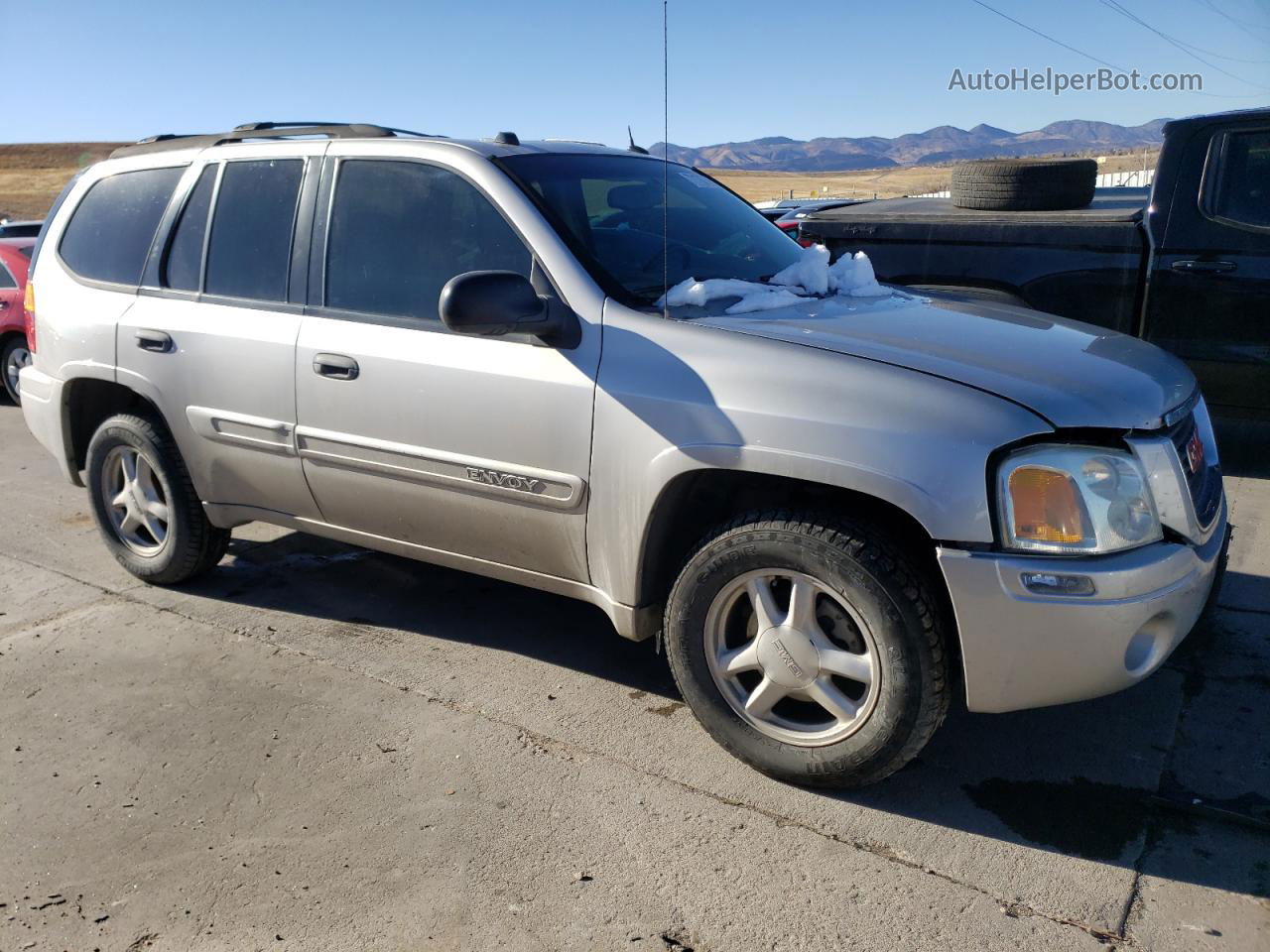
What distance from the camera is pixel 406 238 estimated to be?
3656 millimetres

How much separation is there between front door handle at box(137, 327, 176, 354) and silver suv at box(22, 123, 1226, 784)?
11mm

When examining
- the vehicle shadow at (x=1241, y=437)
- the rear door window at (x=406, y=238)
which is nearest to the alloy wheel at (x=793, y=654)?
the rear door window at (x=406, y=238)

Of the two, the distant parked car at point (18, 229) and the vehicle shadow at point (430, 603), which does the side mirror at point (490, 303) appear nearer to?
the vehicle shadow at point (430, 603)

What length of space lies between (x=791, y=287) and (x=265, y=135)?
2.14 m

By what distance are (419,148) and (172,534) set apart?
6.52ft

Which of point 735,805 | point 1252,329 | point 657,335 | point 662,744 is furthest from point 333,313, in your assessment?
point 1252,329

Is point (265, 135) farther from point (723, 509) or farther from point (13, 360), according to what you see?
point (13, 360)

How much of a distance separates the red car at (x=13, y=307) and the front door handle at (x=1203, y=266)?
881 centimetres

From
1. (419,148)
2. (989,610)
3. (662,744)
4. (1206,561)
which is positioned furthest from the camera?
(419,148)

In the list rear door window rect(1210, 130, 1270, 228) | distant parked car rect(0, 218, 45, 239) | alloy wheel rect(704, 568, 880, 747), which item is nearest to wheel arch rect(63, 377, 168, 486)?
A: alloy wheel rect(704, 568, 880, 747)

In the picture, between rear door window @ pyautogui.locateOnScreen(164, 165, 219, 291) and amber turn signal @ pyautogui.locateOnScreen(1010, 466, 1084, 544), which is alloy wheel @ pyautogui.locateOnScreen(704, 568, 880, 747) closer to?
amber turn signal @ pyautogui.locateOnScreen(1010, 466, 1084, 544)

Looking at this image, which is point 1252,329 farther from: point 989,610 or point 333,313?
point 333,313

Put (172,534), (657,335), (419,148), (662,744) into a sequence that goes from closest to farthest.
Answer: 1. (657,335)
2. (662,744)
3. (419,148)
4. (172,534)

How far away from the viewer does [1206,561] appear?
2.91m
